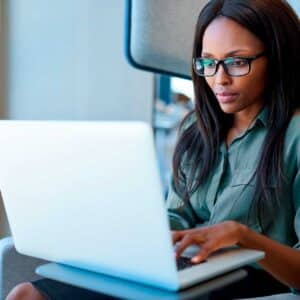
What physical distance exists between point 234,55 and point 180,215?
307 mm

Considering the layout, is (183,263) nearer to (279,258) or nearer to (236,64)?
(279,258)

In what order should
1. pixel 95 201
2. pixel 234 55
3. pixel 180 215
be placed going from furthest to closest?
pixel 180 215
pixel 234 55
pixel 95 201

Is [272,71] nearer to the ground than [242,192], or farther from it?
farther from it

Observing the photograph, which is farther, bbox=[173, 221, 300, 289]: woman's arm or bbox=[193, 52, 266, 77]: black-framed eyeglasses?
bbox=[193, 52, 266, 77]: black-framed eyeglasses

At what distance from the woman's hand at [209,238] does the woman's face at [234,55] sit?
10.6 inches

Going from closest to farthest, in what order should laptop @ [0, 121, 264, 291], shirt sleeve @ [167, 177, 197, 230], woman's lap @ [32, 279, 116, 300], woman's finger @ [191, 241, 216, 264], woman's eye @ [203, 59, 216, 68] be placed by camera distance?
laptop @ [0, 121, 264, 291] < woman's finger @ [191, 241, 216, 264] < woman's lap @ [32, 279, 116, 300] < woman's eye @ [203, 59, 216, 68] < shirt sleeve @ [167, 177, 197, 230]

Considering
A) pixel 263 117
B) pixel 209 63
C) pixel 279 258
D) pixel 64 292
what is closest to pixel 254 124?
pixel 263 117

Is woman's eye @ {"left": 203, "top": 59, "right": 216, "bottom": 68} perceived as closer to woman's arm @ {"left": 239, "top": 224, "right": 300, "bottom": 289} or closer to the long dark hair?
the long dark hair

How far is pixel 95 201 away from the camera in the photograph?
2.29 feet

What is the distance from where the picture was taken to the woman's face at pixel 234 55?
3.16ft

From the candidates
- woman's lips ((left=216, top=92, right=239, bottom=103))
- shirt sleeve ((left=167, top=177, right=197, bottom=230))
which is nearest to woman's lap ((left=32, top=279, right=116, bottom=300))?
shirt sleeve ((left=167, top=177, right=197, bottom=230))

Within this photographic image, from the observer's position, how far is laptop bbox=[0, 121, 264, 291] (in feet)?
2.08

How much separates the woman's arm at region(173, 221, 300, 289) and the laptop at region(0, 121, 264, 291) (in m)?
0.02

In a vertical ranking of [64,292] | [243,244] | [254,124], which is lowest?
[64,292]
